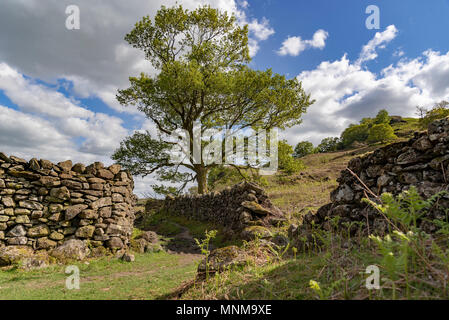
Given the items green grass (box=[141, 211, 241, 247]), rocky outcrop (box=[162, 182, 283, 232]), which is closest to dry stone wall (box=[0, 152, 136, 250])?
green grass (box=[141, 211, 241, 247])

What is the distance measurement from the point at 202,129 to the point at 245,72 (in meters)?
5.30

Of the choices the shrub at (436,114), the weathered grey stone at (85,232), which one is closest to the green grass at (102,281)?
the weathered grey stone at (85,232)

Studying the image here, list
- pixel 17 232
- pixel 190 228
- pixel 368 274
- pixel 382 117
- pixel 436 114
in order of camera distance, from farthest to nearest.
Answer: pixel 382 117
pixel 436 114
pixel 190 228
pixel 17 232
pixel 368 274

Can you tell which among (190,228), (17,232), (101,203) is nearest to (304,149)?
(190,228)

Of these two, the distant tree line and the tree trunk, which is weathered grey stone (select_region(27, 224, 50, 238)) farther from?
the distant tree line

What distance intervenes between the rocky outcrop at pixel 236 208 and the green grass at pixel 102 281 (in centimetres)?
326

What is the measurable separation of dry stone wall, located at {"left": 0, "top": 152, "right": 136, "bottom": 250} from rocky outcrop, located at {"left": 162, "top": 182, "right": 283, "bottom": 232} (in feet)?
14.8

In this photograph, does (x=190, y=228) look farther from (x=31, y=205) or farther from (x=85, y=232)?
(x=31, y=205)

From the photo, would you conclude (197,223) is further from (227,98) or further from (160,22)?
(160,22)

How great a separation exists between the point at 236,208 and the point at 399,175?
7765 millimetres

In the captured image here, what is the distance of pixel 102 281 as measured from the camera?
495 cm

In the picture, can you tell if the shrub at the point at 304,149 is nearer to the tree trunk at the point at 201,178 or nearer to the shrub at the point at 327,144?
the shrub at the point at 327,144

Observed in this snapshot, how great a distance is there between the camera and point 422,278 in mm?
1735
